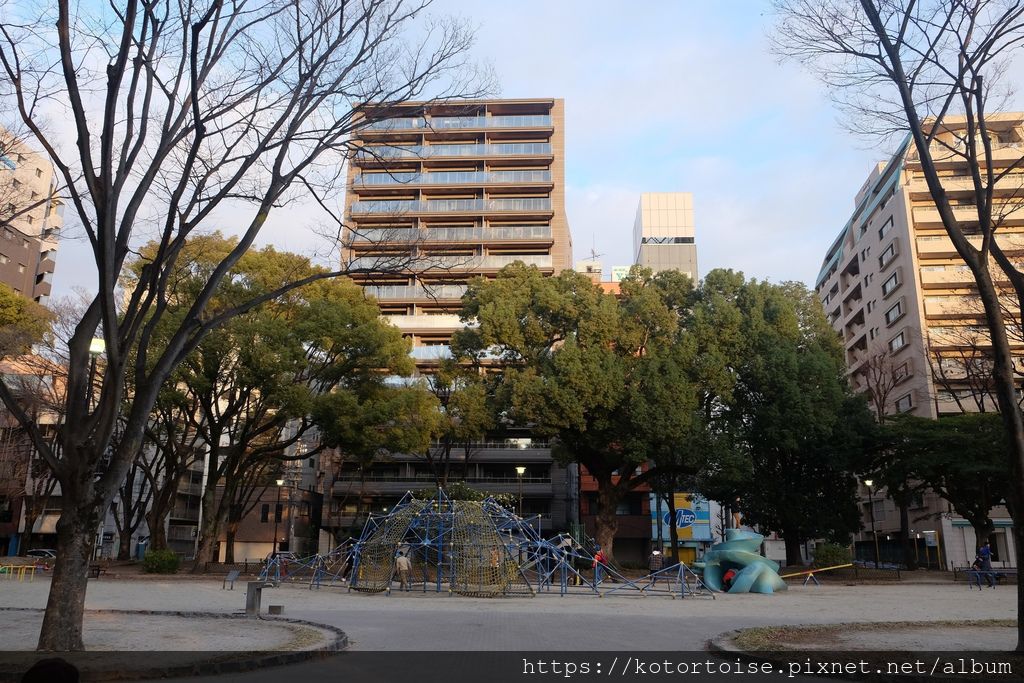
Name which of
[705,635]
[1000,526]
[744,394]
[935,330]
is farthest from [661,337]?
[1000,526]

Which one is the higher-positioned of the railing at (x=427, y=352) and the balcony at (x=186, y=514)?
the railing at (x=427, y=352)

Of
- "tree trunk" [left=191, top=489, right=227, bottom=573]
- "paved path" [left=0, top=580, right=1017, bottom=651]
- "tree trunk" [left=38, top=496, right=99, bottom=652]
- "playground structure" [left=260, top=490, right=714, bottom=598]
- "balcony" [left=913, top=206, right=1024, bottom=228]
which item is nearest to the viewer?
"tree trunk" [left=38, top=496, right=99, bottom=652]

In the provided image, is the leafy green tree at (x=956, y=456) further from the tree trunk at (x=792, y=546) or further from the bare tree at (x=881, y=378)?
the tree trunk at (x=792, y=546)

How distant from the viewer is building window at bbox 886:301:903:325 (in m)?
54.6

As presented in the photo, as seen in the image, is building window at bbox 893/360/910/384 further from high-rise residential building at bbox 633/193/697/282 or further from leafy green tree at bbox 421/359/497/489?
leafy green tree at bbox 421/359/497/489

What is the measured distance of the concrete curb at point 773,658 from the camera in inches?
305

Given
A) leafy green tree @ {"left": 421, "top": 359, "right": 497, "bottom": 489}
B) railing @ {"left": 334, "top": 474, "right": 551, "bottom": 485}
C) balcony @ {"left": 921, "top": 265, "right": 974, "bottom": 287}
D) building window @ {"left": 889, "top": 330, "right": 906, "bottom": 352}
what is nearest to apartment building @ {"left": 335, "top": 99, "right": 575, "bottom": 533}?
railing @ {"left": 334, "top": 474, "right": 551, "bottom": 485}

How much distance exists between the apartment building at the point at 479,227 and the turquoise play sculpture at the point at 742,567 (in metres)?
24.2

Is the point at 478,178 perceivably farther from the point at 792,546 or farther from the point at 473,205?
the point at 792,546

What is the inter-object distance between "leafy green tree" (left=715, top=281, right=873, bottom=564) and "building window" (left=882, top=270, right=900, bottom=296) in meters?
23.9

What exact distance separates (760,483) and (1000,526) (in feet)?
85.7

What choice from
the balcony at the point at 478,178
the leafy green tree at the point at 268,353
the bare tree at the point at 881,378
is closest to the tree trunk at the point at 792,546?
the bare tree at the point at 881,378

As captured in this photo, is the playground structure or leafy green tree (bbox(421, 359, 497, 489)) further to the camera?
leafy green tree (bbox(421, 359, 497, 489))

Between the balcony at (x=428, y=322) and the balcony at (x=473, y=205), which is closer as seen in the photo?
the balcony at (x=428, y=322)
